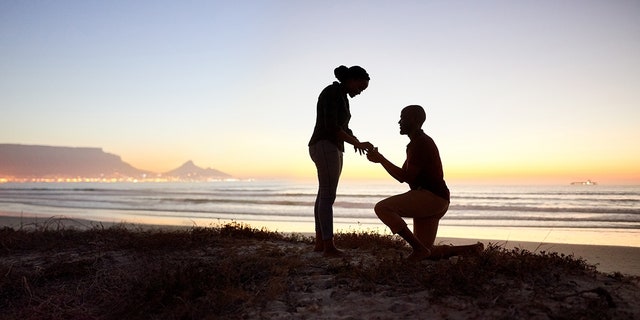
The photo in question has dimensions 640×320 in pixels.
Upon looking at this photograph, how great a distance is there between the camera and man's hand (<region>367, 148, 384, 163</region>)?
Result: 211 inches

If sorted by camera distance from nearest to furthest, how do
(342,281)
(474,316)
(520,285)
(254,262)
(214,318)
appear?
1. (474,316)
2. (214,318)
3. (520,285)
4. (342,281)
5. (254,262)

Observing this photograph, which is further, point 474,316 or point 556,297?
point 556,297

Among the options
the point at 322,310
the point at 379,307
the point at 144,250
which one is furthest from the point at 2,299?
the point at 379,307

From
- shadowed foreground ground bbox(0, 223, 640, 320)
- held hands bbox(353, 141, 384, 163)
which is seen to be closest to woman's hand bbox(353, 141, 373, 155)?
held hands bbox(353, 141, 384, 163)

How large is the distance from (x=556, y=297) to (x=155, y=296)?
12.7 ft

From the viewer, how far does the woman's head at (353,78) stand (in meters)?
5.79

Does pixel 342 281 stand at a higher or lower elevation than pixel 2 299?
higher

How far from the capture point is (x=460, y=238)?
12.9 m

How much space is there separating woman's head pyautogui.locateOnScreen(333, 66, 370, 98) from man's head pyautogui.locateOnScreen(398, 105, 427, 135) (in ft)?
2.49

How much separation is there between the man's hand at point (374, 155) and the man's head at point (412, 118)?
46 cm

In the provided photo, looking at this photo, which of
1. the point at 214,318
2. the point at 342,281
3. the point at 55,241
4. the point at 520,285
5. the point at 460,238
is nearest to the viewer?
the point at 214,318

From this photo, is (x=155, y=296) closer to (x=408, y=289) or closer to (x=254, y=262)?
(x=254, y=262)

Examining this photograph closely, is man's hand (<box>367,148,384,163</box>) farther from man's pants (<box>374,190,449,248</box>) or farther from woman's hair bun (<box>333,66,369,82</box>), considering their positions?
woman's hair bun (<box>333,66,369,82</box>)

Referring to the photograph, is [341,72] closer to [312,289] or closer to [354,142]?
[354,142]
